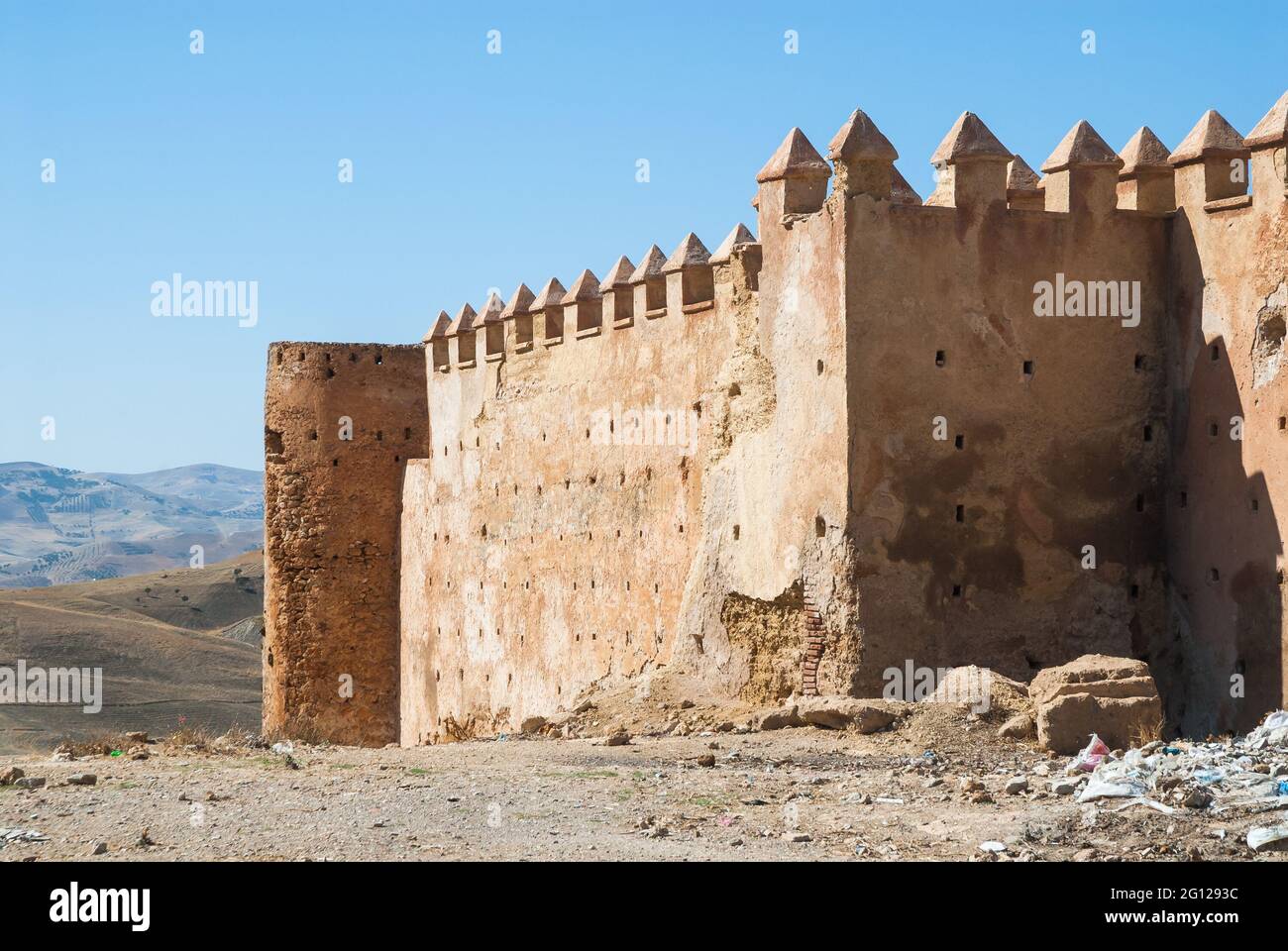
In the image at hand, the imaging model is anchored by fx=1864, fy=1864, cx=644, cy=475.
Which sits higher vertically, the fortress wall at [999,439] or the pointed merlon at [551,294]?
the pointed merlon at [551,294]

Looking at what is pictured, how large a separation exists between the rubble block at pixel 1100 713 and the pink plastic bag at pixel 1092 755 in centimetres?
12

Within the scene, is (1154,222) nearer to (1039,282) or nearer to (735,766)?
(1039,282)

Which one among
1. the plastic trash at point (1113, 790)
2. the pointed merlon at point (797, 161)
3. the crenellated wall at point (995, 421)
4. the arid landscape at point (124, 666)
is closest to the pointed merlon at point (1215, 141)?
the crenellated wall at point (995, 421)

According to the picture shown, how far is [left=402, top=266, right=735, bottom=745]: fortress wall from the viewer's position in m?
17.3

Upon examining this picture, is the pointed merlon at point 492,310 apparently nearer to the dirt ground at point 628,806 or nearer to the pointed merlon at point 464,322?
the pointed merlon at point 464,322

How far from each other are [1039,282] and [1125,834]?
21.3ft

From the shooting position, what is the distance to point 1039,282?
1473 cm

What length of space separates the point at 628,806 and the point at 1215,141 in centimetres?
743

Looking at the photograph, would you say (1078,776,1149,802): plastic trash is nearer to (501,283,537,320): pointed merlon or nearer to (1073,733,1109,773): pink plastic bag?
(1073,733,1109,773): pink plastic bag

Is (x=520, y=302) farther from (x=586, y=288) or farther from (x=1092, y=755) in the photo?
(x=1092, y=755)

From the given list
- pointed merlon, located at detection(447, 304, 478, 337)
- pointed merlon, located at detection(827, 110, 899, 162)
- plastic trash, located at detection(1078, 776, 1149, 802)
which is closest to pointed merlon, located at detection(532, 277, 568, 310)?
pointed merlon, located at detection(447, 304, 478, 337)

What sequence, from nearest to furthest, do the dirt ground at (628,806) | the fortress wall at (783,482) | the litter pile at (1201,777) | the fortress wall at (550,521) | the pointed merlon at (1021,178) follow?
the dirt ground at (628,806)
the litter pile at (1201,777)
the fortress wall at (783,482)
the pointed merlon at (1021,178)
the fortress wall at (550,521)

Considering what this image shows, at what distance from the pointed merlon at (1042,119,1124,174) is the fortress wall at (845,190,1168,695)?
0.37m

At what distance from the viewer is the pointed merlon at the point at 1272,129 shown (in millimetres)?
13500
